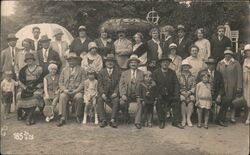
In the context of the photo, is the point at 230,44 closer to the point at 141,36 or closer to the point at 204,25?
the point at 204,25

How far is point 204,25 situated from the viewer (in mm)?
5867

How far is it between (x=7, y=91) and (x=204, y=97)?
7.48 feet

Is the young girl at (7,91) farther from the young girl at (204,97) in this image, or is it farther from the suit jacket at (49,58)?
the young girl at (204,97)

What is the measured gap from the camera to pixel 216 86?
19.5 feet

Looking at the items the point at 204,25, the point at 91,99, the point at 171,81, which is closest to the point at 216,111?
the point at 171,81

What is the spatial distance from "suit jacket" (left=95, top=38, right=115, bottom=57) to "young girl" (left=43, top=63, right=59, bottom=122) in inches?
21.7

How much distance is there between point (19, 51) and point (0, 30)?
363mm

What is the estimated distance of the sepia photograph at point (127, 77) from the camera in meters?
5.67

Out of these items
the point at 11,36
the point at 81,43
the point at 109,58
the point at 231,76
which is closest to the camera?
the point at 11,36

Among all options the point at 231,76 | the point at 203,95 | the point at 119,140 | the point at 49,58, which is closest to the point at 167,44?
the point at 203,95

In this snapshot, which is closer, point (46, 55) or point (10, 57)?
point (10, 57)

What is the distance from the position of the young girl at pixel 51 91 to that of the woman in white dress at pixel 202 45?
170 centimetres

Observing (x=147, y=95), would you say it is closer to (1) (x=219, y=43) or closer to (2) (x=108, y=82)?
(2) (x=108, y=82)

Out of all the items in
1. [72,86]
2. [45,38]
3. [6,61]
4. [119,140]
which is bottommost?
[119,140]
